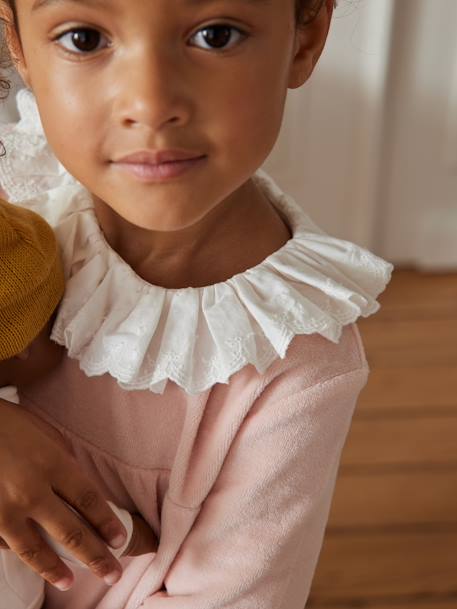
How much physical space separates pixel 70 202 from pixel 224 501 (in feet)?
1.02

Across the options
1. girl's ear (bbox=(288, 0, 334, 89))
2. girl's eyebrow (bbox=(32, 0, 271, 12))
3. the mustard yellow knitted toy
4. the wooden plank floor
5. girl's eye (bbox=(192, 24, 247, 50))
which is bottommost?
the wooden plank floor

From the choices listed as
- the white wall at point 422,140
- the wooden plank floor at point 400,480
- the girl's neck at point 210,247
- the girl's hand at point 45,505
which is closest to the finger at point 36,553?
the girl's hand at point 45,505

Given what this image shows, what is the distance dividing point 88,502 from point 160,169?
27 centimetres

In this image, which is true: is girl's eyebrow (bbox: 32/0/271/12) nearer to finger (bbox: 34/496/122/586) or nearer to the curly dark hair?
the curly dark hair

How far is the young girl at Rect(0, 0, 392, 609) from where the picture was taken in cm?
57

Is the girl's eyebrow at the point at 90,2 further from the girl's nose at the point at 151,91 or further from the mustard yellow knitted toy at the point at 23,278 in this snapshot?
the mustard yellow knitted toy at the point at 23,278

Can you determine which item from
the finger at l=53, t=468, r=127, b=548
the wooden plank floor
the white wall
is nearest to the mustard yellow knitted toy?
the finger at l=53, t=468, r=127, b=548

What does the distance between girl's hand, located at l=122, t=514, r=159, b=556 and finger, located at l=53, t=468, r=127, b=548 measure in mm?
55

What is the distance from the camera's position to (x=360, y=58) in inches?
61.0

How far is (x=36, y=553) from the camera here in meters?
0.63

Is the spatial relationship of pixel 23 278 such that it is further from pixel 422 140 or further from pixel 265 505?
pixel 422 140

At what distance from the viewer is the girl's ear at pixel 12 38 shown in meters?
0.63

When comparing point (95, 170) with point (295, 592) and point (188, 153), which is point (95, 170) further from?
point (295, 592)

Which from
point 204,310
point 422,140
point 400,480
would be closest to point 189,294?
point 204,310
